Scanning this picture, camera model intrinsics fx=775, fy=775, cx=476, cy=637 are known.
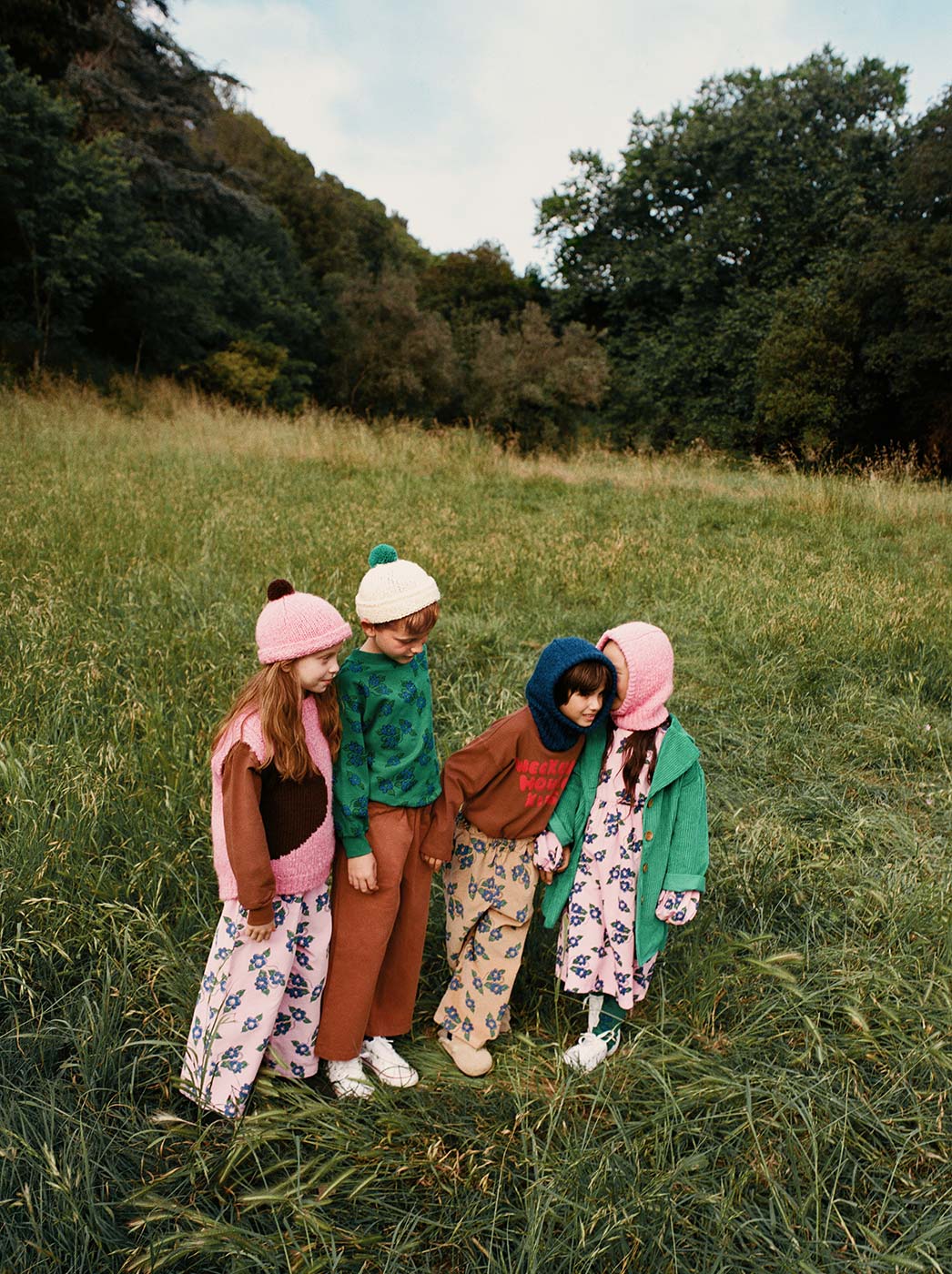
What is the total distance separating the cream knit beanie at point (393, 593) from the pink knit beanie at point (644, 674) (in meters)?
0.50

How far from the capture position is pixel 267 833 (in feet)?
6.35

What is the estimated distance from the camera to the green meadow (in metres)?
1.65

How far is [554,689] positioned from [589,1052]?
1019mm

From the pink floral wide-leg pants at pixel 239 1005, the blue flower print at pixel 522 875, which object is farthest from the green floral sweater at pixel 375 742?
the blue flower print at pixel 522 875

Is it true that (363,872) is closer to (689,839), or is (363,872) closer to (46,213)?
(689,839)

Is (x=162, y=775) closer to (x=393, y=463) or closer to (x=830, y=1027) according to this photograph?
(x=830, y=1027)

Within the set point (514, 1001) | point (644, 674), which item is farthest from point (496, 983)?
point (644, 674)

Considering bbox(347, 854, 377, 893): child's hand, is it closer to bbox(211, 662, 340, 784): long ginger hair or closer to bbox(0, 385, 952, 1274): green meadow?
bbox(211, 662, 340, 784): long ginger hair

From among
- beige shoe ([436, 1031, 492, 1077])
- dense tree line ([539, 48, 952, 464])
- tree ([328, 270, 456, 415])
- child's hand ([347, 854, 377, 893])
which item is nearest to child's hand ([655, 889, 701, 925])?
beige shoe ([436, 1031, 492, 1077])

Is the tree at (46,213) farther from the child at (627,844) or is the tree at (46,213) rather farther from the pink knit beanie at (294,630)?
the child at (627,844)

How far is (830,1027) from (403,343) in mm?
20881

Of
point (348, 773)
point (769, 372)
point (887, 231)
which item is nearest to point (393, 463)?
point (348, 773)

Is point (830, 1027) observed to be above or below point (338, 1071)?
above

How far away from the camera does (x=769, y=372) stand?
19.8 metres
